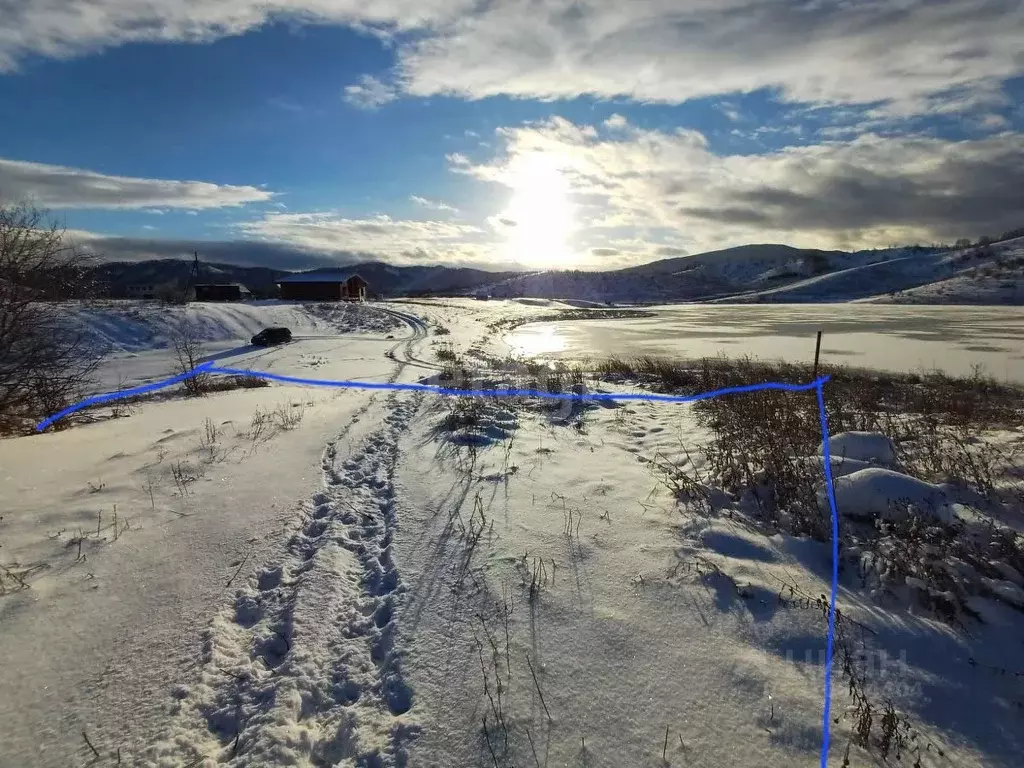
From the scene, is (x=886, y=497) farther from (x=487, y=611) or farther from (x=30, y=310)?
(x=30, y=310)

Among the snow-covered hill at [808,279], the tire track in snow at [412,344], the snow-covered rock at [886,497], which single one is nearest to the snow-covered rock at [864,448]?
the snow-covered rock at [886,497]

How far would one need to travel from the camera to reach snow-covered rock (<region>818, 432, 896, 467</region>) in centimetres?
661

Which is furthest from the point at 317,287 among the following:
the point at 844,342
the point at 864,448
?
the point at 864,448

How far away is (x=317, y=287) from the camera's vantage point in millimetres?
66562

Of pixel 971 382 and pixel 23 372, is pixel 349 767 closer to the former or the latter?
pixel 23 372

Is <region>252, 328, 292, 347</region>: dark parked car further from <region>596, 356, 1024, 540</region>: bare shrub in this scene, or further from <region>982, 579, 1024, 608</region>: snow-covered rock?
<region>982, 579, 1024, 608</region>: snow-covered rock

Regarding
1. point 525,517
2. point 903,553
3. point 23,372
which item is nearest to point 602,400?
point 525,517

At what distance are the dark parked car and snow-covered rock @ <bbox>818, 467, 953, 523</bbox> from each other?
3262 centimetres

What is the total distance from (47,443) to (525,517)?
7486mm

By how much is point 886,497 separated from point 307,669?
18.5ft

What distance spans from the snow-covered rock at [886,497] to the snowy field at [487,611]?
26 millimetres

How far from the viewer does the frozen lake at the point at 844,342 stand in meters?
19.5

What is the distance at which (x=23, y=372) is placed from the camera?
8953mm

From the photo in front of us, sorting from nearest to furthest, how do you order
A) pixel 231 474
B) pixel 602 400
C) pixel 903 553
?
pixel 903 553
pixel 231 474
pixel 602 400
